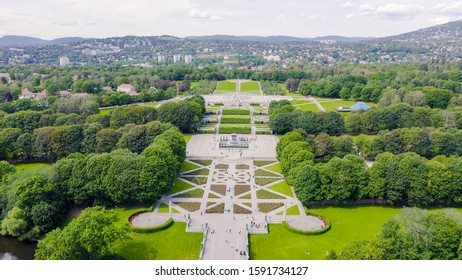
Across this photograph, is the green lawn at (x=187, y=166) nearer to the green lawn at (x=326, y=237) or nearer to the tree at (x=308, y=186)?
the tree at (x=308, y=186)

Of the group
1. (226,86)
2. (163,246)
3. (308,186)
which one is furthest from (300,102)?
(163,246)

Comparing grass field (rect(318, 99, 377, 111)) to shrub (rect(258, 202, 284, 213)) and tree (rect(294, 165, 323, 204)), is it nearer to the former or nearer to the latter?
tree (rect(294, 165, 323, 204))

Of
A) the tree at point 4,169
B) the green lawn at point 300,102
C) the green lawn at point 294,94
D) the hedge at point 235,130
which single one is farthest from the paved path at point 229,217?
the green lawn at point 294,94

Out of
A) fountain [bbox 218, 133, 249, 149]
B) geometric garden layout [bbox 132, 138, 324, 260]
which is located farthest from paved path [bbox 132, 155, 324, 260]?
fountain [bbox 218, 133, 249, 149]

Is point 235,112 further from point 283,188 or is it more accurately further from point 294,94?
point 283,188

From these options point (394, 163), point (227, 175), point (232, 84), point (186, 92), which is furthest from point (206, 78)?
point (394, 163)
